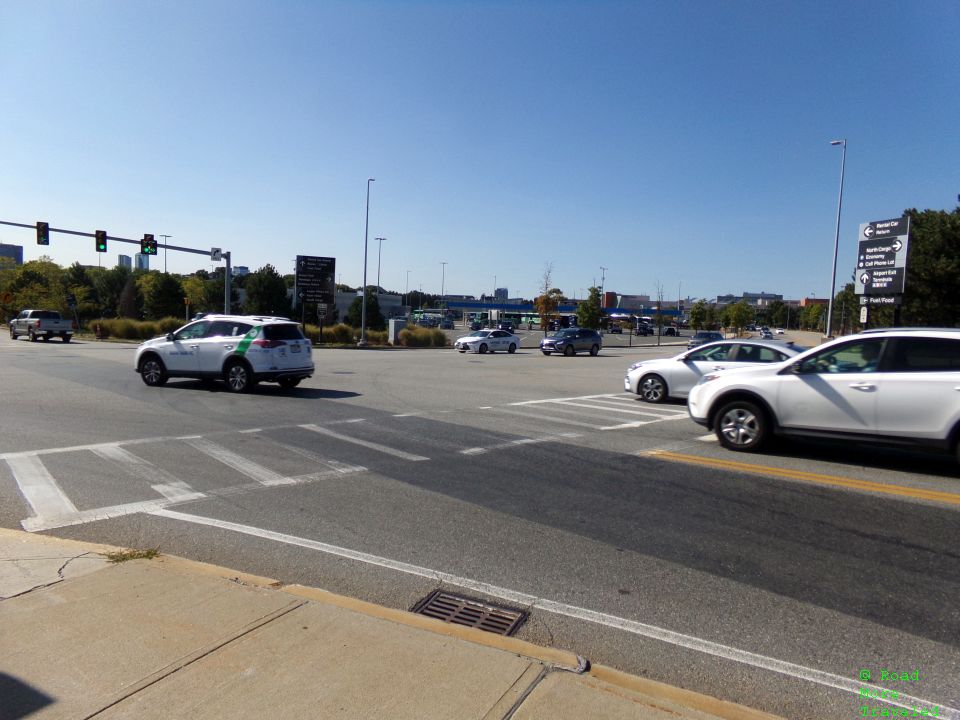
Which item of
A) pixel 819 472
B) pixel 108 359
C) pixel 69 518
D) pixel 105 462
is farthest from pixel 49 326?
pixel 819 472

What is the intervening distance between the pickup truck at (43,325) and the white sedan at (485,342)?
23.6 m

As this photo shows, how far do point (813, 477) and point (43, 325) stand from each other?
43584 millimetres

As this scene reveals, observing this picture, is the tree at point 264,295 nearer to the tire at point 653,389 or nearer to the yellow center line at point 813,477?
the tire at point 653,389

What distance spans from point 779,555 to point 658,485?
228cm

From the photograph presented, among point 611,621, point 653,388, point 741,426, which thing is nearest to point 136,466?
point 611,621

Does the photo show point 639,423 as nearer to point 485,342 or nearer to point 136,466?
point 136,466

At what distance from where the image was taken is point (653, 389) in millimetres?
15945

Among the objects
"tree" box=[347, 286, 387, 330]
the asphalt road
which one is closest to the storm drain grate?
the asphalt road

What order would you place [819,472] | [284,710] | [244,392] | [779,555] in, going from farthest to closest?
1. [244,392]
2. [819,472]
3. [779,555]
4. [284,710]

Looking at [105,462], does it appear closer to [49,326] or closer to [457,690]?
[457,690]

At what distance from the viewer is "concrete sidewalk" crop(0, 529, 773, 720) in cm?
317

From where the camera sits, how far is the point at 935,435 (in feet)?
26.9

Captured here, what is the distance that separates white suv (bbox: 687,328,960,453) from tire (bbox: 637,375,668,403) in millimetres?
5688

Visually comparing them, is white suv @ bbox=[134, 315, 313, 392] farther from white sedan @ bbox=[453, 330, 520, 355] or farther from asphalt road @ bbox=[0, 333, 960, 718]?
white sedan @ bbox=[453, 330, 520, 355]
